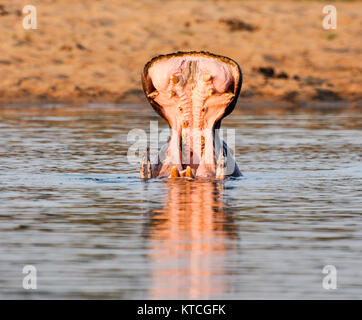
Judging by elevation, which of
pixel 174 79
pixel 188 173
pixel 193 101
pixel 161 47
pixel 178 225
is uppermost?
pixel 161 47

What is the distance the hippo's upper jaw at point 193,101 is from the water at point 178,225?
279 mm

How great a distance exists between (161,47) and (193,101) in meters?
17.0

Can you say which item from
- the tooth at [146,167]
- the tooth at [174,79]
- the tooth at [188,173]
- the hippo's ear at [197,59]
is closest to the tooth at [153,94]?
the hippo's ear at [197,59]

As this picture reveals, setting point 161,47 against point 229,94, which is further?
point 161,47

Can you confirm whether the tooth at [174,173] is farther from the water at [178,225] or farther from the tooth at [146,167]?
the tooth at [146,167]

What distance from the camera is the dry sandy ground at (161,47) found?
27.4 meters

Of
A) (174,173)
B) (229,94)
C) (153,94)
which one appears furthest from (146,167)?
(229,94)

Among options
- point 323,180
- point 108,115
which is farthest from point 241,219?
point 108,115

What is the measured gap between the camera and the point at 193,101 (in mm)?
12086

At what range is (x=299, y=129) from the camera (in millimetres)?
20766

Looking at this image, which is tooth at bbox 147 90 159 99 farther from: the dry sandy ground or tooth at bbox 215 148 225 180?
the dry sandy ground

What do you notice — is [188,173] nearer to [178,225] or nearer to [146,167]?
[146,167]

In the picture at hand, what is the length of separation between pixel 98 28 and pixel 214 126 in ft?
59.3

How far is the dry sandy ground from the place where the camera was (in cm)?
2742
